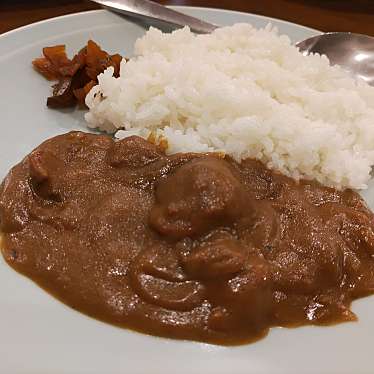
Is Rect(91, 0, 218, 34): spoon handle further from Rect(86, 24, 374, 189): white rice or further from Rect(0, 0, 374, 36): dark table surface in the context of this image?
Rect(0, 0, 374, 36): dark table surface

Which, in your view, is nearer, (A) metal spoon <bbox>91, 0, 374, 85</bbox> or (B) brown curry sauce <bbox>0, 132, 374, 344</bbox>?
(B) brown curry sauce <bbox>0, 132, 374, 344</bbox>

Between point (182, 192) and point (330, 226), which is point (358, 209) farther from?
point (182, 192)

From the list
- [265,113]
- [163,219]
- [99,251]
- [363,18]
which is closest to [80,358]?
[99,251]

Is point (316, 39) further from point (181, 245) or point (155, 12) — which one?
point (181, 245)

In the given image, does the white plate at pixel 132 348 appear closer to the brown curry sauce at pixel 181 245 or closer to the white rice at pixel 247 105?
the brown curry sauce at pixel 181 245

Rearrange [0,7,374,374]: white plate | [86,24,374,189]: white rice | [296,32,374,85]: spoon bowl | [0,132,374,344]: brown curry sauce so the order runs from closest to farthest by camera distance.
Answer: [0,7,374,374]: white plate
[0,132,374,344]: brown curry sauce
[86,24,374,189]: white rice
[296,32,374,85]: spoon bowl

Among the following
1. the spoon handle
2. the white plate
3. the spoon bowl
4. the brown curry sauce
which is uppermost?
the spoon handle

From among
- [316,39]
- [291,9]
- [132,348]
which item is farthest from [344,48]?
[132,348]

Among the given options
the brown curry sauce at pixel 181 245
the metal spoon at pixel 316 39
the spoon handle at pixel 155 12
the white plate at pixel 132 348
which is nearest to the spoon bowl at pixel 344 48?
the metal spoon at pixel 316 39

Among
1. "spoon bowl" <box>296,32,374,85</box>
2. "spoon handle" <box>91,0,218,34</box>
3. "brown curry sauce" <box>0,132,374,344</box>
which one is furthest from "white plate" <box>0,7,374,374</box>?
"spoon handle" <box>91,0,218,34</box>

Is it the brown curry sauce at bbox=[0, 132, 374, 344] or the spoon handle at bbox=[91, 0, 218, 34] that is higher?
the spoon handle at bbox=[91, 0, 218, 34]
